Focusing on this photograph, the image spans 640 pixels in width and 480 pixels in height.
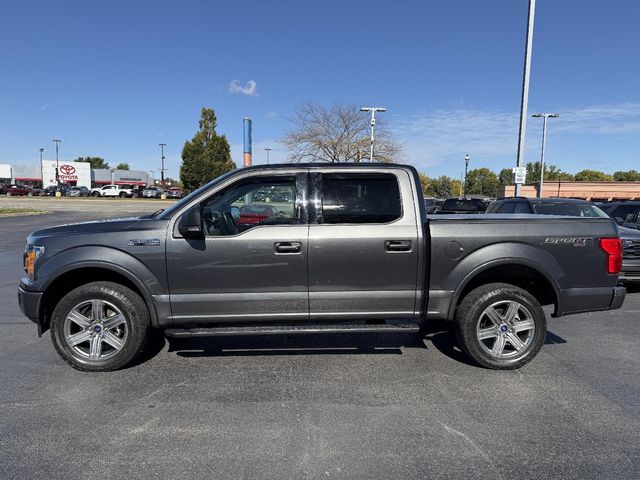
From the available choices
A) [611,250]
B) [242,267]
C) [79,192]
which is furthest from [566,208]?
[79,192]

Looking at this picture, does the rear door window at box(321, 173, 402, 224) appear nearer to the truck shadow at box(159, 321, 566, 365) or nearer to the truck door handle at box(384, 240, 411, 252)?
the truck door handle at box(384, 240, 411, 252)

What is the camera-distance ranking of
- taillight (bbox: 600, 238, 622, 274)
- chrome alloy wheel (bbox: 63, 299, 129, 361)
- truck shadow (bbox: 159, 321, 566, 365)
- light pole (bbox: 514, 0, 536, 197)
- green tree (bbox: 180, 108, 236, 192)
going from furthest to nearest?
1. green tree (bbox: 180, 108, 236, 192)
2. light pole (bbox: 514, 0, 536, 197)
3. truck shadow (bbox: 159, 321, 566, 365)
4. taillight (bbox: 600, 238, 622, 274)
5. chrome alloy wheel (bbox: 63, 299, 129, 361)

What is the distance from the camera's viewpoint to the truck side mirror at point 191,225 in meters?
3.81

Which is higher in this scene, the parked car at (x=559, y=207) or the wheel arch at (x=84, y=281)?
the parked car at (x=559, y=207)

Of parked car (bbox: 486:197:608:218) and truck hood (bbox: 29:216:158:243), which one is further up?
parked car (bbox: 486:197:608:218)

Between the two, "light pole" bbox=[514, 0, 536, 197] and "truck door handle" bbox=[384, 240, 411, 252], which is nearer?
"truck door handle" bbox=[384, 240, 411, 252]

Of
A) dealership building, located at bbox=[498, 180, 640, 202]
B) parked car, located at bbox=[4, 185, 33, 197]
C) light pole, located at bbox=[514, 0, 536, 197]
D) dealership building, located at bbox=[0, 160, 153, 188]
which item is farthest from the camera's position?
dealership building, located at bbox=[0, 160, 153, 188]

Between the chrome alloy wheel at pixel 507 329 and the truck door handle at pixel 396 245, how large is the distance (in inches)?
40.4

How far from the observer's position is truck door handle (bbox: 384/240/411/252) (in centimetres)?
400

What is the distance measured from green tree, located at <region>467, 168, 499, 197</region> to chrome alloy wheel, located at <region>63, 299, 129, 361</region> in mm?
118016

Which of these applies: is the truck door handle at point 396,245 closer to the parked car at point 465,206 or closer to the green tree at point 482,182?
the parked car at point 465,206

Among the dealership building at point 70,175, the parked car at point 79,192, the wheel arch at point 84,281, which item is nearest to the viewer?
the wheel arch at point 84,281

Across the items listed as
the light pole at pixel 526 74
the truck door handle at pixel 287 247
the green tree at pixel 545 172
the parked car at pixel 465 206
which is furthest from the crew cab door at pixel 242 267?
the green tree at pixel 545 172

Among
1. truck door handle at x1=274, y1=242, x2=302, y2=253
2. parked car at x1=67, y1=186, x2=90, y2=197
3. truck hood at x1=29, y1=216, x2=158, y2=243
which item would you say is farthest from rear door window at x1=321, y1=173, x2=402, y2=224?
parked car at x1=67, y1=186, x2=90, y2=197
